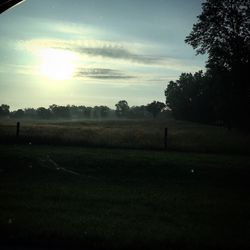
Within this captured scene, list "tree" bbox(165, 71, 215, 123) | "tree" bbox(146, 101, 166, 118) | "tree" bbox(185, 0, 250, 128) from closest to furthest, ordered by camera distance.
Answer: "tree" bbox(185, 0, 250, 128)
"tree" bbox(165, 71, 215, 123)
"tree" bbox(146, 101, 166, 118)

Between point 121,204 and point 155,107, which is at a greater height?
point 155,107

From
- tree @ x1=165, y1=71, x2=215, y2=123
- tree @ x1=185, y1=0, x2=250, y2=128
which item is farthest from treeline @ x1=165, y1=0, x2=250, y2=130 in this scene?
tree @ x1=165, y1=71, x2=215, y2=123

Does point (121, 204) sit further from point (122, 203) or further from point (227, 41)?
point (227, 41)

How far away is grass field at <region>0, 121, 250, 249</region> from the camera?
752cm

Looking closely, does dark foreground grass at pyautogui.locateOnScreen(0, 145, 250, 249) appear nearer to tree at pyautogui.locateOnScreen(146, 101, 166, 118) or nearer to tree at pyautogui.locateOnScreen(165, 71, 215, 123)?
tree at pyautogui.locateOnScreen(165, 71, 215, 123)

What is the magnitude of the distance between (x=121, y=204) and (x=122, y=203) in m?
0.14

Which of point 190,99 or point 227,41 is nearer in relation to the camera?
point 227,41

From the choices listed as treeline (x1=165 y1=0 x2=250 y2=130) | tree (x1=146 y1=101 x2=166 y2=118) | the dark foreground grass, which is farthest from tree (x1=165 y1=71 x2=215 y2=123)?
the dark foreground grass

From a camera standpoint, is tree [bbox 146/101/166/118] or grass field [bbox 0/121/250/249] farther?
tree [bbox 146/101/166/118]

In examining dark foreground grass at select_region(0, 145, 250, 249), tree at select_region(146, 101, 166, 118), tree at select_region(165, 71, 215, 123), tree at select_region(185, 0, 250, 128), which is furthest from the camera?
tree at select_region(146, 101, 166, 118)

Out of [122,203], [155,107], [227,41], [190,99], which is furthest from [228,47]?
[155,107]

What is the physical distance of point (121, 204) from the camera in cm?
1052

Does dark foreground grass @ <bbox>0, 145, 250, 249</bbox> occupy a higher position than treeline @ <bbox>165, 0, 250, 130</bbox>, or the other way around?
treeline @ <bbox>165, 0, 250, 130</bbox>

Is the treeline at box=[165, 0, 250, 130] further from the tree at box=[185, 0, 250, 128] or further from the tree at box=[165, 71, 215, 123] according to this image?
the tree at box=[165, 71, 215, 123]
